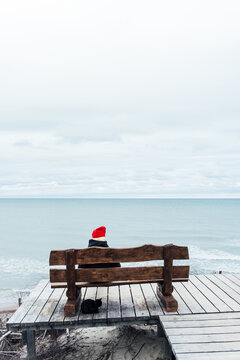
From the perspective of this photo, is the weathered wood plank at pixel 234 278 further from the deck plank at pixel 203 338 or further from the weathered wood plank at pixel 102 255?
the weathered wood plank at pixel 102 255

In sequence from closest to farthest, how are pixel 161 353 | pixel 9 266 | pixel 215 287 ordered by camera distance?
pixel 161 353
pixel 215 287
pixel 9 266

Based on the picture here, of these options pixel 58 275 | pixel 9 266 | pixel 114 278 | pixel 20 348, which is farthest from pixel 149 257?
pixel 9 266

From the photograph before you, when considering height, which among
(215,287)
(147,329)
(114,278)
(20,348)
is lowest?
(20,348)

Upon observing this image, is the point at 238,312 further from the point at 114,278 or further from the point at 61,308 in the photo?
the point at 61,308

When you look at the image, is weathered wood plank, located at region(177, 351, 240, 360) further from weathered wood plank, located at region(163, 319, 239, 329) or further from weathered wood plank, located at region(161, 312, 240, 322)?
weathered wood plank, located at region(161, 312, 240, 322)

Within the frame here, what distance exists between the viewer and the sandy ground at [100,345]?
15.9 ft

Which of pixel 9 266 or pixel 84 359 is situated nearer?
pixel 84 359

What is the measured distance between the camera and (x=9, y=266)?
25312 millimetres

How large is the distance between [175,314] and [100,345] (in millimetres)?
1797

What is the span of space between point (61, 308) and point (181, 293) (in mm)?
2259

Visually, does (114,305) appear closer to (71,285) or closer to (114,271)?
(114,271)

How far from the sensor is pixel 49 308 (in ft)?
15.8

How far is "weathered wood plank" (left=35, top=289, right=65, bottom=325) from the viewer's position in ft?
14.4

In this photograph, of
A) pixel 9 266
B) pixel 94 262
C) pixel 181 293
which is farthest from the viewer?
pixel 9 266
